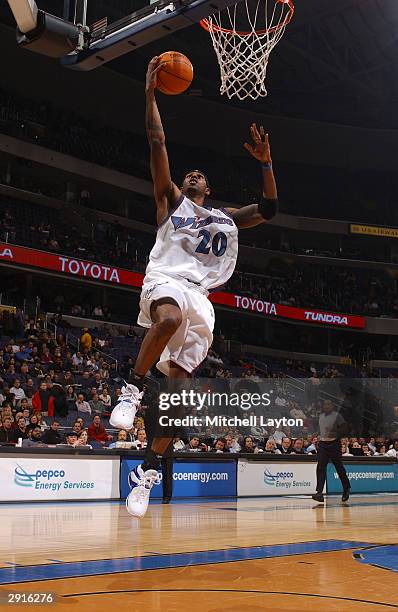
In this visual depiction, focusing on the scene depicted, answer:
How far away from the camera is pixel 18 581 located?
13.0 ft

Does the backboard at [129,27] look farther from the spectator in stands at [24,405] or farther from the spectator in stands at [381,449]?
the spectator in stands at [381,449]

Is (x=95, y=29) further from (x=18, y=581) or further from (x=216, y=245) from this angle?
(x=18, y=581)

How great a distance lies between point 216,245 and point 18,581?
254cm

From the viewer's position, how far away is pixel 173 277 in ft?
16.2

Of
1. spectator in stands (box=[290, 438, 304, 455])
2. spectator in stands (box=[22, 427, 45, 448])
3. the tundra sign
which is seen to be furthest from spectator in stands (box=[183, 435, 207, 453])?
the tundra sign

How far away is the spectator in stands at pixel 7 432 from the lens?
11927 mm

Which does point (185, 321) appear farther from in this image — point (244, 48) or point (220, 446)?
point (220, 446)

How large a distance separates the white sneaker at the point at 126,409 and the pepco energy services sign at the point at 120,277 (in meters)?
18.2

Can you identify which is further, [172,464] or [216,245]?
[172,464]

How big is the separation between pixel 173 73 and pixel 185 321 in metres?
1.77

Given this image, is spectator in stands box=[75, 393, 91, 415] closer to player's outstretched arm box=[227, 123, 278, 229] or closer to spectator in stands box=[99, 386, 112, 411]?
spectator in stands box=[99, 386, 112, 411]

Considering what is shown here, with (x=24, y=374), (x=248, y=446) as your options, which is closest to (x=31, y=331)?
(x=24, y=374)

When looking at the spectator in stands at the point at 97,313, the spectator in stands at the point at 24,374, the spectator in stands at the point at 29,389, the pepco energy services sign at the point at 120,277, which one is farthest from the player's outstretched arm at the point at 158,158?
the spectator in stands at the point at 97,313

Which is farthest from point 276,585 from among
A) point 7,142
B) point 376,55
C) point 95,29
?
point 376,55
